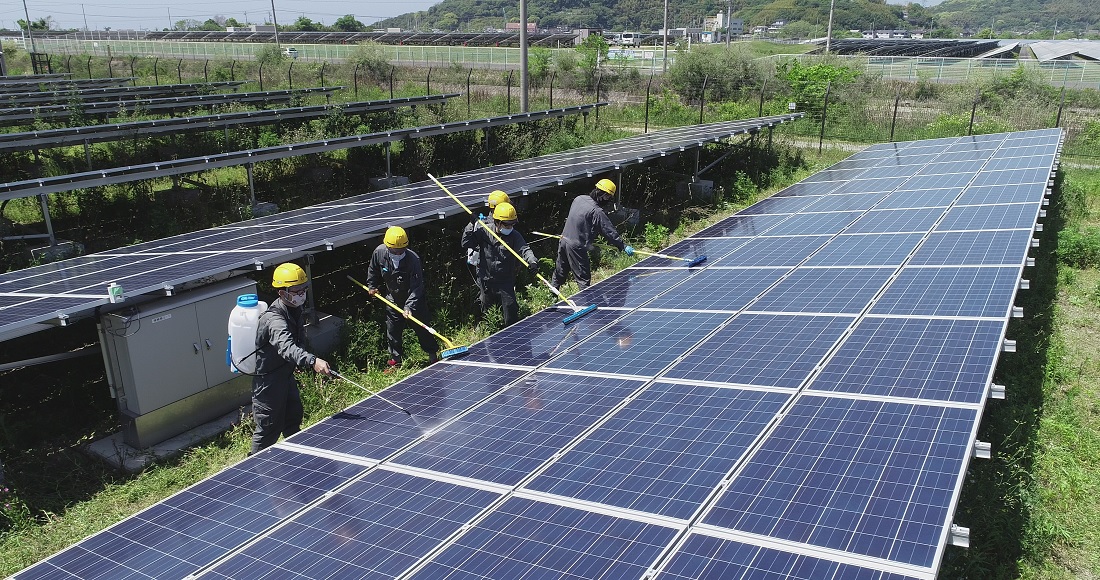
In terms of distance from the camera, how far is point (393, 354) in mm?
10336

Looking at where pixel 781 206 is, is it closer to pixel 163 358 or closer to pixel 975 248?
pixel 975 248

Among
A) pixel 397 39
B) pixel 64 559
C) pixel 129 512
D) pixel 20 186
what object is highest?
pixel 397 39

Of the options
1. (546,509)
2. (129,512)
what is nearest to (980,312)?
(546,509)

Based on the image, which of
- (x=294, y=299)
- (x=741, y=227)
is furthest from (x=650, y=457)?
(x=741, y=227)

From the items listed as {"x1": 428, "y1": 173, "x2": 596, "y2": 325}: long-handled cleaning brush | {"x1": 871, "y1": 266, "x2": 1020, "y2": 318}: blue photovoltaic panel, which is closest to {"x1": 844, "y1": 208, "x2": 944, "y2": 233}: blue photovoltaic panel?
{"x1": 871, "y1": 266, "x2": 1020, "y2": 318}: blue photovoltaic panel

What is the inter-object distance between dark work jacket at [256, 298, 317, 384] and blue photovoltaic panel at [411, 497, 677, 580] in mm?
3112

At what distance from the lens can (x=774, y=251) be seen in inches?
422

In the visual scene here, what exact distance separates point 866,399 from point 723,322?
2270 mm

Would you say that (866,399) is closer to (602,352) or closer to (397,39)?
(602,352)

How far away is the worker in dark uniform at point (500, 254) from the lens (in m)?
10.3

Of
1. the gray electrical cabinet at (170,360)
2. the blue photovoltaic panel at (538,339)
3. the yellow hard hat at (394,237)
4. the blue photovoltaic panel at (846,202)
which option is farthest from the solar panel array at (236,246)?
the blue photovoltaic panel at (846,202)

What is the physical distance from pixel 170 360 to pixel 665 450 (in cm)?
627

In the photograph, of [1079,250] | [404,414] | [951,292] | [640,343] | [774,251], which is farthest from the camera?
[1079,250]

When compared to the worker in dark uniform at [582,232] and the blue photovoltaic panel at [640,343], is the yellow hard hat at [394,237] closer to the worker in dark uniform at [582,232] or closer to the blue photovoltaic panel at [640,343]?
the worker in dark uniform at [582,232]
